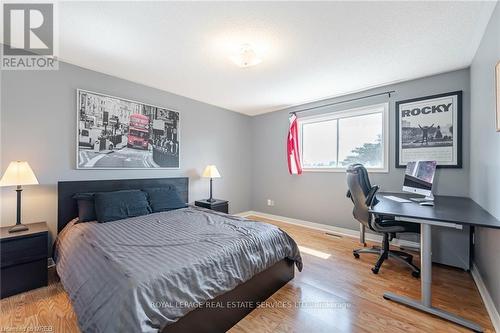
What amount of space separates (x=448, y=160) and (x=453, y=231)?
0.88 meters

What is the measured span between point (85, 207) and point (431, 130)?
4.42m

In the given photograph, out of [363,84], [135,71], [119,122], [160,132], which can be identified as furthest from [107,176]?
[363,84]

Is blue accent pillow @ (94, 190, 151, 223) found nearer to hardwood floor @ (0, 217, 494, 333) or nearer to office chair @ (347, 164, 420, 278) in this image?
hardwood floor @ (0, 217, 494, 333)

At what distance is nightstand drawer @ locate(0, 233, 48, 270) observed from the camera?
184cm

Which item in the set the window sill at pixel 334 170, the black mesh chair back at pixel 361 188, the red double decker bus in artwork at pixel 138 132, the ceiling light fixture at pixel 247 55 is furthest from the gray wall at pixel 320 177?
the red double decker bus in artwork at pixel 138 132

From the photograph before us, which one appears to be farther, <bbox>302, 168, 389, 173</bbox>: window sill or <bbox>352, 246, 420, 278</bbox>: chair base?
<bbox>302, 168, 389, 173</bbox>: window sill

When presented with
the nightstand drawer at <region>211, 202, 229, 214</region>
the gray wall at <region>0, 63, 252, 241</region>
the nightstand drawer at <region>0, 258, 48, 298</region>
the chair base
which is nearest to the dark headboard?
the gray wall at <region>0, 63, 252, 241</region>

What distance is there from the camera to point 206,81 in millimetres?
3086

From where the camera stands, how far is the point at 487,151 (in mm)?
1878

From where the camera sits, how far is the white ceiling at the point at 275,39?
168 cm

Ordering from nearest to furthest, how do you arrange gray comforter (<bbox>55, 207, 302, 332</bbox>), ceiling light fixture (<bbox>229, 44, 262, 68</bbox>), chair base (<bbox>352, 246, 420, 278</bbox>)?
gray comforter (<bbox>55, 207, 302, 332</bbox>), ceiling light fixture (<bbox>229, 44, 262, 68</bbox>), chair base (<bbox>352, 246, 420, 278</bbox>)

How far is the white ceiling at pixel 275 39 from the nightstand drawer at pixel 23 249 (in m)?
1.95

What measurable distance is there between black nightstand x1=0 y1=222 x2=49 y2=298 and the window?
12.6ft

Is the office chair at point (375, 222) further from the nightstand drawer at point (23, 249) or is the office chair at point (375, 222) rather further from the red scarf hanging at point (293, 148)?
the nightstand drawer at point (23, 249)
